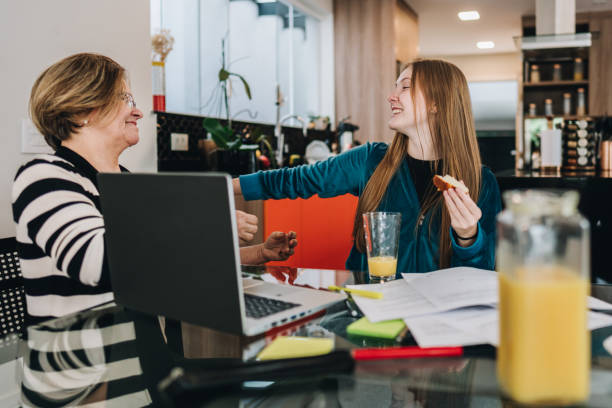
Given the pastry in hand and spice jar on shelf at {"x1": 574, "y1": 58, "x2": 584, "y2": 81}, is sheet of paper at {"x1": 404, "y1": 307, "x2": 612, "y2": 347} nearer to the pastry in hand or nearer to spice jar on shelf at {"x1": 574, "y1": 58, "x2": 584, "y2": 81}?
the pastry in hand

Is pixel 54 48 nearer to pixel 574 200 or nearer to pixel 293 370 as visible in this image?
pixel 293 370

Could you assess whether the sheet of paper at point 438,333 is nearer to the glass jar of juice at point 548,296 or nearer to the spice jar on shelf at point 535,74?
the glass jar of juice at point 548,296

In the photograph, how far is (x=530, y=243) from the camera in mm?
517

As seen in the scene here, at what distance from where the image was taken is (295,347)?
0.77 metres

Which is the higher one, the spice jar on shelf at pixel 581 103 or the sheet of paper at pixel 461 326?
the spice jar on shelf at pixel 581 103

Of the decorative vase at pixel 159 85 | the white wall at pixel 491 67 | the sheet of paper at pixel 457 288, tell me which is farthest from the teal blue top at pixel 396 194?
the white wall at pixel 491 67

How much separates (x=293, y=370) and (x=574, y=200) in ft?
1.18

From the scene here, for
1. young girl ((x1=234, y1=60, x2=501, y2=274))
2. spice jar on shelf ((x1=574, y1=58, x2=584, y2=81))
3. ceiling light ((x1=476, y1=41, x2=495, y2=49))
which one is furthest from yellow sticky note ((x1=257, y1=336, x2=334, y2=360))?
ceiling light ((x1=476, y1=41, x2=495, y2=49))

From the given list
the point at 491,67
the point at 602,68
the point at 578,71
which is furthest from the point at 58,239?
the point at 491,67

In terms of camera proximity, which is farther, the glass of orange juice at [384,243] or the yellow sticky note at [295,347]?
the glass of orange juice at [384,243]

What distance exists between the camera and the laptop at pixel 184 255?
78 centimetres

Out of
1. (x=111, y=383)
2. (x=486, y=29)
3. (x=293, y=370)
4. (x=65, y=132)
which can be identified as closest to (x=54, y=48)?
(x=65, y=132)

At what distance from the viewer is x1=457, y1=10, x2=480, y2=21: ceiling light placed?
6797 millimetres

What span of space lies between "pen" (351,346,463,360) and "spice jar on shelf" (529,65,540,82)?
674 centimetres
